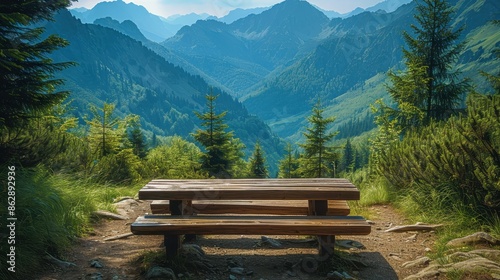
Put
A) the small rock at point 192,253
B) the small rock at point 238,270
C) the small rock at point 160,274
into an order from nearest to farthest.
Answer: the small rock at point 160,274 < the small rock at point 238,270 < the small rock at point 192,253

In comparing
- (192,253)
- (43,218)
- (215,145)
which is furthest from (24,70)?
(215,145)

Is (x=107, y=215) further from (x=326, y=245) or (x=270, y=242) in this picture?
(x=326, y=245)

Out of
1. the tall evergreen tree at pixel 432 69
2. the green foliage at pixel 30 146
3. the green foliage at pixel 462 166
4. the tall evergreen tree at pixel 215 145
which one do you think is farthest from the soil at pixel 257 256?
the tall evergreen tree at pixel 215 145

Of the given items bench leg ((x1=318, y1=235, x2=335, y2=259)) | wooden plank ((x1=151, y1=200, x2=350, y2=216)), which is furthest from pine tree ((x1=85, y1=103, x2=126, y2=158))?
bench leg ((x1=318, y1=235, x2=335, y2=259))

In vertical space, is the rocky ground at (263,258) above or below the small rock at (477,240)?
below

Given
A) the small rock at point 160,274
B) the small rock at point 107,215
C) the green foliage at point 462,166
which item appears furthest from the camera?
the small rock at point 107,215

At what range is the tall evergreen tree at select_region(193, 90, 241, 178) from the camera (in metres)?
23.1

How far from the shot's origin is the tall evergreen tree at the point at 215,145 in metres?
23.1

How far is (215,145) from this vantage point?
23.2m

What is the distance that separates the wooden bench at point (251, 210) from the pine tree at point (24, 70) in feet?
8.38

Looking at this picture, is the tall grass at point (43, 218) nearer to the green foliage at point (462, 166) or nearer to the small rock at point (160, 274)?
the small rock at point (160, 274)

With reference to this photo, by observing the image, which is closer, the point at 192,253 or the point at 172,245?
the point at 172,245

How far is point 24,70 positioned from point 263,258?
188 inches

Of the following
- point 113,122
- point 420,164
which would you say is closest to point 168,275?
point 420,164
